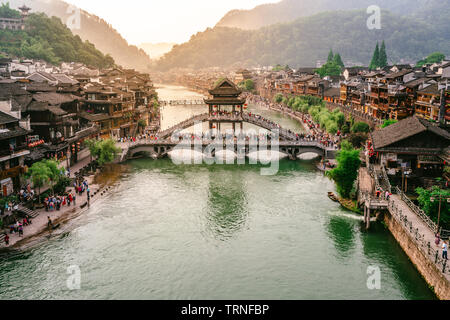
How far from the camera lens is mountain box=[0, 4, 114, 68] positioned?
133 m

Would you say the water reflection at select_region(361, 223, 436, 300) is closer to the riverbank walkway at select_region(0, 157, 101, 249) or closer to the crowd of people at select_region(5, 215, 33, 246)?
the riverbank walkway at select_region(0, 157, 101, 249)

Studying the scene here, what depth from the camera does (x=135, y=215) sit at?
43.2m

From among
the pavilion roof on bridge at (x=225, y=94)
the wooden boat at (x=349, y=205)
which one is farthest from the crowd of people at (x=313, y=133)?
the wooden boat at (x=349, y=205)

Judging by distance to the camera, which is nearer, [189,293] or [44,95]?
[189,293]

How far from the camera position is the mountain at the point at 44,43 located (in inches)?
5236

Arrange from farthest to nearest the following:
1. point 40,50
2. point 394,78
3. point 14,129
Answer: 1. point 40,50
2. point 394,78
3. point 14,129

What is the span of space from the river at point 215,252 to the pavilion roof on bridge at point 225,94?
26168 millimetres

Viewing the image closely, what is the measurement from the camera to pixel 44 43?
14138cm

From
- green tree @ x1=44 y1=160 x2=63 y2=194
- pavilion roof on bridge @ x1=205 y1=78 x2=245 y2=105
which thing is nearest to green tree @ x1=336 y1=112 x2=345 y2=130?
pavilion roof on bridge @ x1=205 y1=78 x2=245 y2=105

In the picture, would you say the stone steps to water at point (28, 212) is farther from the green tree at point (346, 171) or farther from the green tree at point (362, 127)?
the green tree at point (362, 127)

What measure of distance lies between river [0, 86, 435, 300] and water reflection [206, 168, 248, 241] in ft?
0.41
